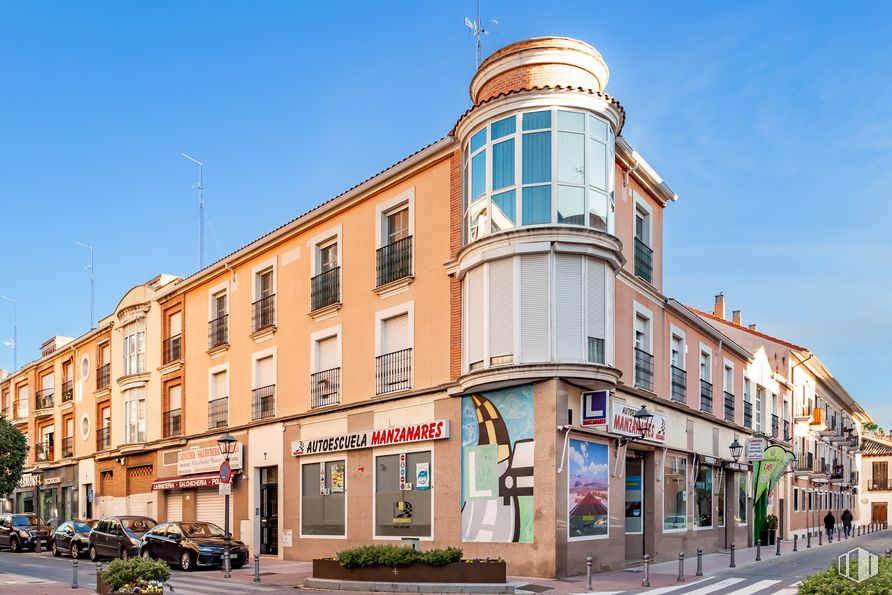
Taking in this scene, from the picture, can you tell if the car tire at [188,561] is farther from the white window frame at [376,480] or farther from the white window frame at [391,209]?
the white window frame at [391,209]

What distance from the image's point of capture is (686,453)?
2483 centimetres

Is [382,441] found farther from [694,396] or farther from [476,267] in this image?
[694,396]

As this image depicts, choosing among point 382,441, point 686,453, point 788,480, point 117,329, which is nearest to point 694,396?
point 686,453

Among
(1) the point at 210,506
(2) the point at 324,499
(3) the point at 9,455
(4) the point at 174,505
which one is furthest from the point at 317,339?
(3) the point at 9,455

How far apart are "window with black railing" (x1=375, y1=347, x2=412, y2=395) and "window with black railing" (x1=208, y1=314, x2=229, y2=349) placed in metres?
9.10

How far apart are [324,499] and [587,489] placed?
28.0 feet

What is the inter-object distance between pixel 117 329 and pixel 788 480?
30676mm

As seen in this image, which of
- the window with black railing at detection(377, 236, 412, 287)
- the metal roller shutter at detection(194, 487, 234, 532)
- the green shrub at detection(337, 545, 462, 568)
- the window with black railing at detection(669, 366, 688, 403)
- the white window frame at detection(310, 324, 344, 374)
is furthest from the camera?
the metal roller shutter at detection(194, 487, 234, 532)

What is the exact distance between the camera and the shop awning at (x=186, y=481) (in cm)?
2838

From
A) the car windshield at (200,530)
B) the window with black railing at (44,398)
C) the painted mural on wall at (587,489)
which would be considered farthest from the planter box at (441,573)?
the window with black railing at (44,398)

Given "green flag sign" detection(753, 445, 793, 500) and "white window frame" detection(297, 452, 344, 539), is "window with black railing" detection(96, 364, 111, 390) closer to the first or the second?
"white window frame" detection(297, 452, 344, 539)

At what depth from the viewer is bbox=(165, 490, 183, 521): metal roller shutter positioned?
1219 inches

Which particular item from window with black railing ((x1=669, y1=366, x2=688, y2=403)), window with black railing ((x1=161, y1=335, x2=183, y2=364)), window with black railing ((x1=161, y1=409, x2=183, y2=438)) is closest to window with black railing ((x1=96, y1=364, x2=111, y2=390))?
window with black railing ((x1=161, y1=335, x2=183, y2=364))

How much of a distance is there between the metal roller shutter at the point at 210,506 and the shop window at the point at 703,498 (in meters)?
14.9
